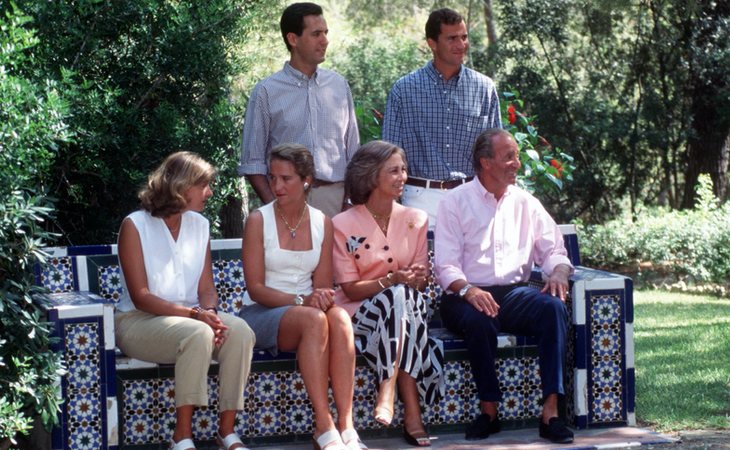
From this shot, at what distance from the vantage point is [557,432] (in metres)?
4.79

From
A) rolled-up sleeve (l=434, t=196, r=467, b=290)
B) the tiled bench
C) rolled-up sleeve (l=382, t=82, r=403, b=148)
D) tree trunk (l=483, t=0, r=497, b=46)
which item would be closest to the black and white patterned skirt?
the tiled bench

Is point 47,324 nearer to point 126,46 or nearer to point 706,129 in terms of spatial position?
point 126,46

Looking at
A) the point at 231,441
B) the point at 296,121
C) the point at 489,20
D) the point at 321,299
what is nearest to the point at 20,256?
the point at 231,441

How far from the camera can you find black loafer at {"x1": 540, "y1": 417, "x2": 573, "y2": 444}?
4.79 m

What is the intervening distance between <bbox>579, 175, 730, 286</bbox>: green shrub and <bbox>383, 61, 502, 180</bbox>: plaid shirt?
5687 millimetres

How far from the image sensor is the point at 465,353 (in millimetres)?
5012

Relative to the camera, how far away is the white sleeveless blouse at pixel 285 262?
16.1 feet

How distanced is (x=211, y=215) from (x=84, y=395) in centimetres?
225

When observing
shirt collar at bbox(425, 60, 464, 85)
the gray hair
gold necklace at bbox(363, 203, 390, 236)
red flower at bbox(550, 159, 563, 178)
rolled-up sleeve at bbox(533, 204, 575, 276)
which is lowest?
rolled-up sleeve at bbox(533, 204, 575, 276)

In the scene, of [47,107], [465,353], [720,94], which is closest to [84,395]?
[47,107]

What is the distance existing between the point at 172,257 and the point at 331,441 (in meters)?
1.02

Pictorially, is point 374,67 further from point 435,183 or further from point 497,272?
point 497,272

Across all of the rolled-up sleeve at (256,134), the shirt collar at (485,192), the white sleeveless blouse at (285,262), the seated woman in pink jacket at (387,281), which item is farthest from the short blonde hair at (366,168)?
the rolled-up sleeve at (256,134)

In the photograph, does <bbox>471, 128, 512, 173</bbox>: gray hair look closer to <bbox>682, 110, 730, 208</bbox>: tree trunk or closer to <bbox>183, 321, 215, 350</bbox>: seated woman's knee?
<bbox>183, 321, 215, 350</bbox>: seated woman's knee
